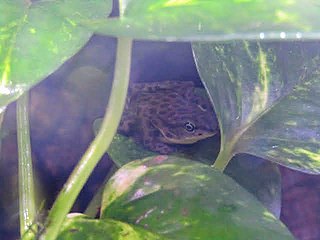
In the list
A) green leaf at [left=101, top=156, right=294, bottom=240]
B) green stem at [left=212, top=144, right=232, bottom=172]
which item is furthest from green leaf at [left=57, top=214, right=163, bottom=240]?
green stem at [left=212, top=144, right=232, bottom=172]

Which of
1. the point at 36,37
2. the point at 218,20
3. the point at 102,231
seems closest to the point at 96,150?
the point at 102,231

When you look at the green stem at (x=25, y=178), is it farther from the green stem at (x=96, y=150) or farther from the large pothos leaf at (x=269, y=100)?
the large pothos leaf at (x=269, y=100)

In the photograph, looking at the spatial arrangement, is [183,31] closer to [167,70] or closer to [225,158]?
[225,158]

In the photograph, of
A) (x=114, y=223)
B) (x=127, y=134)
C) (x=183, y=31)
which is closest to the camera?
(x=183, y=31)

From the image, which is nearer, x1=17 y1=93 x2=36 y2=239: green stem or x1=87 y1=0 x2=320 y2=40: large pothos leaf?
x1=87 y1=0 x2=320 y2=40: large pothos leaf

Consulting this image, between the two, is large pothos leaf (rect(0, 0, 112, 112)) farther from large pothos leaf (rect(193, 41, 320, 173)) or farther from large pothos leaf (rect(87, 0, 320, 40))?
large pothos leaf (rect(193, 41, 320, 173))

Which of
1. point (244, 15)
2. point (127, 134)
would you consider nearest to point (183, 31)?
point (244, 15)

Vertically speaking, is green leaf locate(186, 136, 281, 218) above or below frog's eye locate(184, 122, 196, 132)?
below
